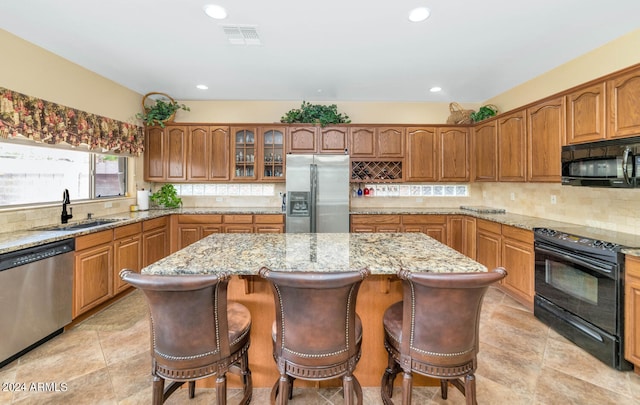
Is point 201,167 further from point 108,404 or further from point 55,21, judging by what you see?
point 108,404

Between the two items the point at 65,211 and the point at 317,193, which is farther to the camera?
the point at 317,193

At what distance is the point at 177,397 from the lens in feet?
6.23

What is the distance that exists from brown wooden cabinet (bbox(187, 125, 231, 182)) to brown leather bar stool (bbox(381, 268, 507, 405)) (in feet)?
12.9

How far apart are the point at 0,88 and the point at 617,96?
526 cm

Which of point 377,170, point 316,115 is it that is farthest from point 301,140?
point 377,170

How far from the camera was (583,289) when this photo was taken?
2408 millimetres

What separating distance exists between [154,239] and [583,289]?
471cm

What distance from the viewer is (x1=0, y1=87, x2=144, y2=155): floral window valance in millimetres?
2596

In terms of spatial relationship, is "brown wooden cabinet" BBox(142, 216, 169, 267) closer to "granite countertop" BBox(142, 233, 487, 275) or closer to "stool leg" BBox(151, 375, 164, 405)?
"granite countertop" BBox(142, 233, 487, 275)

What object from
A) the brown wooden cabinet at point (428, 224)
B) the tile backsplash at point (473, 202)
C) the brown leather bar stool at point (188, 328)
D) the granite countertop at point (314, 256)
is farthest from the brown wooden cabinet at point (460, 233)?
the brown leather bar stool at point (188, 328)

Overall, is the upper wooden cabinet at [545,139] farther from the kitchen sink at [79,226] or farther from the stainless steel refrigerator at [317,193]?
the kitchen sink at [79,226]

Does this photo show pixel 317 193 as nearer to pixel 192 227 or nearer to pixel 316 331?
pixel 192 227

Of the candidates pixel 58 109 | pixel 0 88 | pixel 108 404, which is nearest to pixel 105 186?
pixel 58 109

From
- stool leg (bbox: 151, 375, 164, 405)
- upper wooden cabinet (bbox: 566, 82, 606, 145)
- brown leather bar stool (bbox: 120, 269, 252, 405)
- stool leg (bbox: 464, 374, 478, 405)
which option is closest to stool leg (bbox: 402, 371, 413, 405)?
stool leg (bbox: 464, 374, 478, 405)
